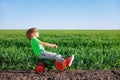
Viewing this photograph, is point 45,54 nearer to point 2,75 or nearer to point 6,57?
point 2,75

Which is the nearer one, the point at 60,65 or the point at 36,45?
the point at 36,45

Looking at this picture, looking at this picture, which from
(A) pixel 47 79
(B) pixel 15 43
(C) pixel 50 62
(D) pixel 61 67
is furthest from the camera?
(B) pixel 15 43

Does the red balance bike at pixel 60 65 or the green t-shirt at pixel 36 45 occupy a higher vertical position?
the green t-shirt at pixel 36 45

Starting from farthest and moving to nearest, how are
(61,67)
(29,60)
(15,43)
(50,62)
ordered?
(15,43), (29,60), (50,62), (61,67)

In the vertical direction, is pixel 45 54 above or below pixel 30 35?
below

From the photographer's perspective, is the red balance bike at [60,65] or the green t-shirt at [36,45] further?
the red balance bike at [60,65]

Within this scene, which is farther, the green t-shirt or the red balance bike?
the red balance bike

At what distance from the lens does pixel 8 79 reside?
841 centimetres

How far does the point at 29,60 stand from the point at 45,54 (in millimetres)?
2336

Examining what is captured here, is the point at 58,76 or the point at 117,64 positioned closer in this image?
the point at 58,76

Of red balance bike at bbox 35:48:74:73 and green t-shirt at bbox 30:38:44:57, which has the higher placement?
green t-shirt at bbox 30:38:44:57

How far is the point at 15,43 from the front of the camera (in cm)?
2247

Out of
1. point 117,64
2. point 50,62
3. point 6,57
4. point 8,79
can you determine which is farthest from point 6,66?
point 117,64

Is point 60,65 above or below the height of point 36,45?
below
